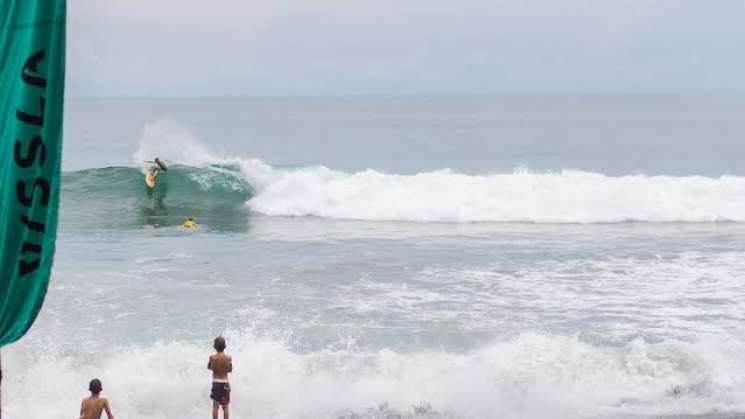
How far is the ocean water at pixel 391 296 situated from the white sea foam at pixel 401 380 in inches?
1.6

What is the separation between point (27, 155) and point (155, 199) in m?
30.3

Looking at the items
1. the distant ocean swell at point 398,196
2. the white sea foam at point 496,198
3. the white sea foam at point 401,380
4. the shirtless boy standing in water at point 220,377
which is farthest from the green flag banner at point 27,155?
the white sea foam at point 496,198

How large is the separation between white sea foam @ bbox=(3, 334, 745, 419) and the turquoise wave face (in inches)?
594

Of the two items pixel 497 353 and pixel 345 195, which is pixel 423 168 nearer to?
pixel 345 195

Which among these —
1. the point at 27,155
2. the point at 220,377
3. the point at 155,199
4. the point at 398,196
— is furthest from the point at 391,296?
the point at 155,199

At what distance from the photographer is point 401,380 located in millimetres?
13734

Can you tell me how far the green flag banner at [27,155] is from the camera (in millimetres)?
5211

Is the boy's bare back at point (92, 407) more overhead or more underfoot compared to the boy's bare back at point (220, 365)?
more underfoot

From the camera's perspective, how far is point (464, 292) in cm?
1953

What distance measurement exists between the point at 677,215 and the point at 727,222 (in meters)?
1.64

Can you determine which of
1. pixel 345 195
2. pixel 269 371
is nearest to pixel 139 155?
pixel 345 195

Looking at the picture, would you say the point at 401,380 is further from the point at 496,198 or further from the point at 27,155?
the point at 496,198

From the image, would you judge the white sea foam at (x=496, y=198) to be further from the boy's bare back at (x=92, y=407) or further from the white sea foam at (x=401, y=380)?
the boy's bare back at (x=92, y=407)

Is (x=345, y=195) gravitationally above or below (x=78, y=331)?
above
